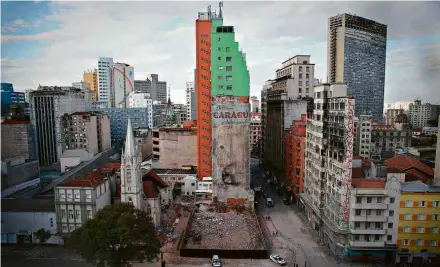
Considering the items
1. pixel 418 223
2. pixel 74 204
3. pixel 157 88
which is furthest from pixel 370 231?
pixel 157 88

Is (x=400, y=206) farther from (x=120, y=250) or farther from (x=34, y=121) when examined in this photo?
(x=34, y=121)

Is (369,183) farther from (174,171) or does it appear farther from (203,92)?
(174,171)

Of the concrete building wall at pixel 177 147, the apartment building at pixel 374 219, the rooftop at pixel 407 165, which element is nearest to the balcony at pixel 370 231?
the apartment building at pixel 374 219

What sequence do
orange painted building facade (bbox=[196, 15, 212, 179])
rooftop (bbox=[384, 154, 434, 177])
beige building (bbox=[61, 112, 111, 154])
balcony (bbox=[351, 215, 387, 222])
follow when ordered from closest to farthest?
balcony (bbox=[351, 215, 387, 222]) < rooftop (bbox=[384, 154, 434, 177]) < orange painted building facade (bbox=[196, 15, 212, 179]) < beige building (bbox=[61, 112, 111, 154])

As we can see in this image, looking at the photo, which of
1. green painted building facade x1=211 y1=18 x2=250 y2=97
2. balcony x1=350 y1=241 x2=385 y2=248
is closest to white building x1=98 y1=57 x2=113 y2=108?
green painted building facade x1=211 y1=18 x2=250 y2=97

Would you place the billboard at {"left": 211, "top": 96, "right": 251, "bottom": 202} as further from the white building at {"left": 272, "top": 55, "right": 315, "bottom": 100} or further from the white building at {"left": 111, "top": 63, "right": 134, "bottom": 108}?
the white building at {"left": 111, "top": 63, "right": 134, "bottom": 108}

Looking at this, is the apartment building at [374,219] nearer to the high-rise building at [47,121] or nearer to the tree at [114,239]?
the tree at [114,239]

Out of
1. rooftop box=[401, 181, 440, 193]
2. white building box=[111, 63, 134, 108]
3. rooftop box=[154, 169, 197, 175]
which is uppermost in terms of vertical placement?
white building box=[111, 63, 134, 108]
